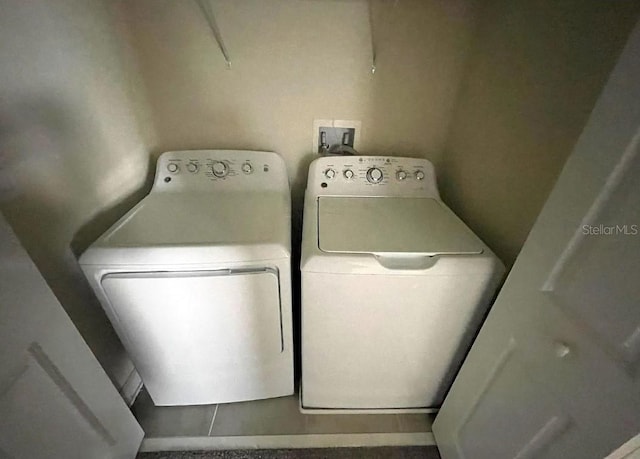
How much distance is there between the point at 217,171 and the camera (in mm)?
1386

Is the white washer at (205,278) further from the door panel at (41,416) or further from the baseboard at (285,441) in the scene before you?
the door panel at (41,416)

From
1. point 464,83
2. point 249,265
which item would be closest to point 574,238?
point 249,265

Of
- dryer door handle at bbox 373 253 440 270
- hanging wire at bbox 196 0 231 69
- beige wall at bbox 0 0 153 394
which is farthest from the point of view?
hanging wire at bbox 196 0 231 69

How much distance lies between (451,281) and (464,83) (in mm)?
892

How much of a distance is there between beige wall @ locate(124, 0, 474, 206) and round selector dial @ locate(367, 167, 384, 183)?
8.3 inches

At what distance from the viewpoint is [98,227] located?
47.3 inches

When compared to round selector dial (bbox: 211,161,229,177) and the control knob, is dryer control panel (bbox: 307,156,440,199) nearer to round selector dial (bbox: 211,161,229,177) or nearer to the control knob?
the control knob

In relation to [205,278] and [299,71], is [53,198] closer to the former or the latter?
[205,278]

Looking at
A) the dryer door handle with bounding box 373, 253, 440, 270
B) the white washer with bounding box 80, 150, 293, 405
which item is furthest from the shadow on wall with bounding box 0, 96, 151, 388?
the dryer door handle with bounding box 373, 253, 440, 270

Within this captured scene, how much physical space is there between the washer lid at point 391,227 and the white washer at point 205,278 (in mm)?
172

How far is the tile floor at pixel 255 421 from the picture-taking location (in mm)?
1389

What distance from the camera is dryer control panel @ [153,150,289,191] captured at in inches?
54.1

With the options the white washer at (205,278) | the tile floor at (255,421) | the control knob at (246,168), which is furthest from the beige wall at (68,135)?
the control knob at (246,168)

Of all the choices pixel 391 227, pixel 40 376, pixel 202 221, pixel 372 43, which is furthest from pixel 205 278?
pixel 372 43
